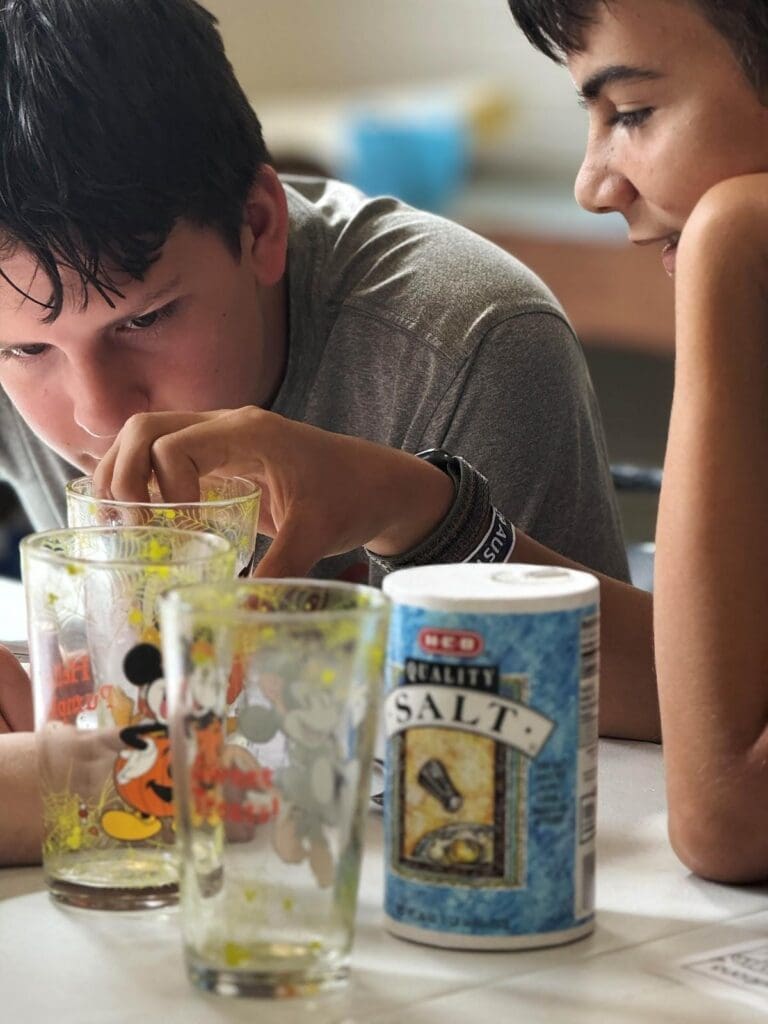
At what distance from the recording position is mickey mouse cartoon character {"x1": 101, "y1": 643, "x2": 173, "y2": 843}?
623mm

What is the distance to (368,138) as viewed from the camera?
3.82m

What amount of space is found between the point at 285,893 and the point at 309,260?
2.95ft

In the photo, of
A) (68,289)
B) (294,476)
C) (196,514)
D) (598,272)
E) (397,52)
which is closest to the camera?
(196,514)

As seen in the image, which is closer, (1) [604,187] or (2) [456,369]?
(1) [604,187]

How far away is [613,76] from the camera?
2.86ft

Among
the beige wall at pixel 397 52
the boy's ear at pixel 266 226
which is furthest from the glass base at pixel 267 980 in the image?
the beige wall at pixel 397 52

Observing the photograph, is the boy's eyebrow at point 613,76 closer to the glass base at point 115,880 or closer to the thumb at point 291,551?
the thumb at point 291,551

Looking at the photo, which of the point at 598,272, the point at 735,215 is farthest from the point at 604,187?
the point at 598,272

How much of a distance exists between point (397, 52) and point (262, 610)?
3963 mm

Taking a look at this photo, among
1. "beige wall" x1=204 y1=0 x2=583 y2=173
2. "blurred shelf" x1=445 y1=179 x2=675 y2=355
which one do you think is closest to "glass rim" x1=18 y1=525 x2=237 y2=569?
"blurred shelf" x1=445 y1=179 x2=675 y2=355

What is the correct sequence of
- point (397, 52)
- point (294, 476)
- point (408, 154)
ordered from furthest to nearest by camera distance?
point (397, 52), point (408, 154), point (294, 476)

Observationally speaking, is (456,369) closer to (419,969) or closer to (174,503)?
(174,503)

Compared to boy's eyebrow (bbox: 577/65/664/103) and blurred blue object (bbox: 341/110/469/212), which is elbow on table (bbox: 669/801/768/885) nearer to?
boy's eyebrow (bbox: 577/65/664/103)

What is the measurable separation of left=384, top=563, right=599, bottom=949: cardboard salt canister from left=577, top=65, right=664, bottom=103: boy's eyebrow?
1.29ft
